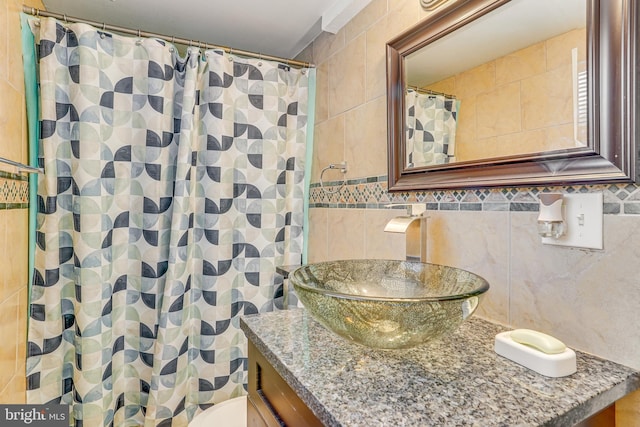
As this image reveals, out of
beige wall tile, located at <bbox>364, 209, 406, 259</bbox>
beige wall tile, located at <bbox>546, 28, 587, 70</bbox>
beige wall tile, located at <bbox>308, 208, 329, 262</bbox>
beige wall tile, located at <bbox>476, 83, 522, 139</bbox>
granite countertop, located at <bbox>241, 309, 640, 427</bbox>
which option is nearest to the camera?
granite countertop, located at <bbox>241, 309, 640, 427</bbox>

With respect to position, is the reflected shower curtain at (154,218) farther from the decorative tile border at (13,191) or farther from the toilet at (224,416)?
the toilet at (224,416)

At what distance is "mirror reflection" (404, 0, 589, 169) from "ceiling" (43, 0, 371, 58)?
1.92 feet

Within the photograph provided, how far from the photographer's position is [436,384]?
1.99ft

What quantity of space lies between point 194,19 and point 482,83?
148cm

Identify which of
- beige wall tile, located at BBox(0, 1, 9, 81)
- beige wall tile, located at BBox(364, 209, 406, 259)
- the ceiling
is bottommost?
beige wall tile, located at BBox(364, 209, 406, 259)

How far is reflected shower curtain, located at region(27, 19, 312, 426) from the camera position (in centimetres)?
146

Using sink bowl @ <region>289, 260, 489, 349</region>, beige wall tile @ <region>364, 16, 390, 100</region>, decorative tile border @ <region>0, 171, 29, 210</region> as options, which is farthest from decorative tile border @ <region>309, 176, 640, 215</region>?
decorative tile border @ <region>0, 171, 29, 210</region>

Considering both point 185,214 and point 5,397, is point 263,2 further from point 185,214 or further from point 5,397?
point 5,397

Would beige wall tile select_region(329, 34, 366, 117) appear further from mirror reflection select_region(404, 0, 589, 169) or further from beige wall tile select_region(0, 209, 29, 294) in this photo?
beige wall tile select_region(0, 209, 29, 294)

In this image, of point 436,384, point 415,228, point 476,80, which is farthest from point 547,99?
point 436,384

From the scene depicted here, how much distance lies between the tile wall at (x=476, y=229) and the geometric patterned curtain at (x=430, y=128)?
0.13 m

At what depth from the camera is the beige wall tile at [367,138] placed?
1369 millimetres

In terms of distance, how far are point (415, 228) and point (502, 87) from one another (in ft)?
1.53

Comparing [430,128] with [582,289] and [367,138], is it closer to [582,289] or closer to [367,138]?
[367,138]
